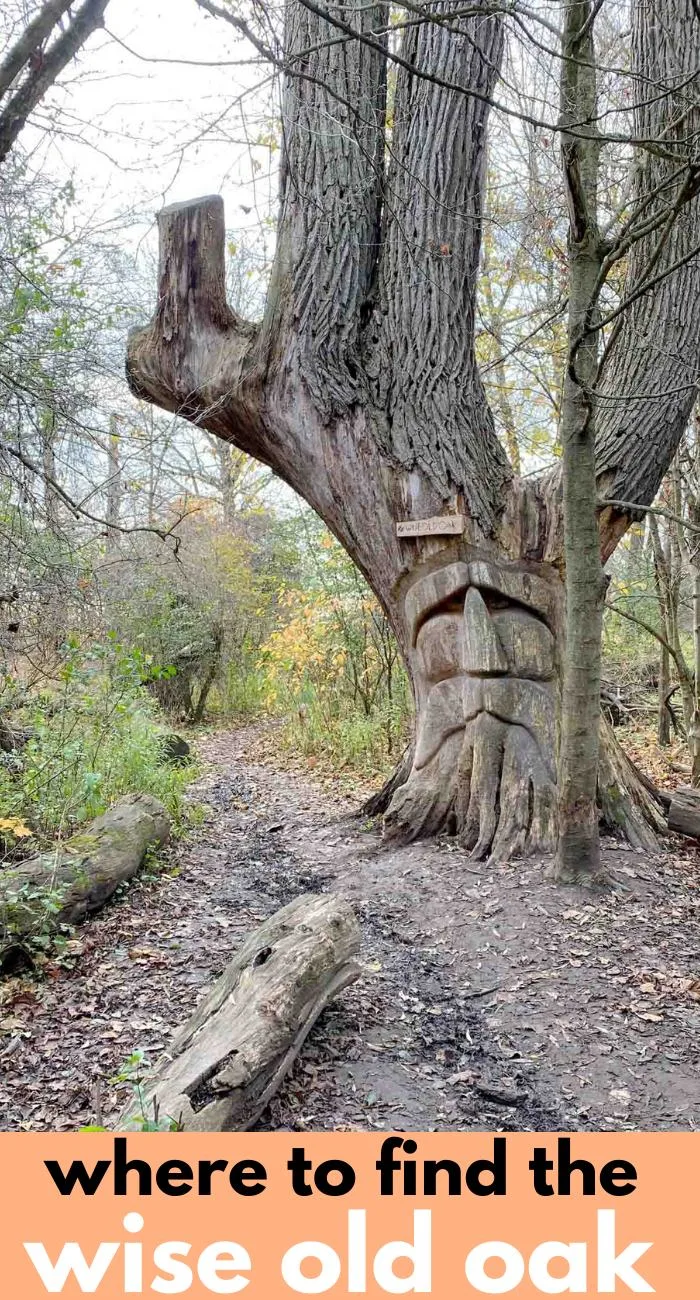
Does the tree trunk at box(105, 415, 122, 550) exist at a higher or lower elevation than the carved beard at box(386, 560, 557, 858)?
higher

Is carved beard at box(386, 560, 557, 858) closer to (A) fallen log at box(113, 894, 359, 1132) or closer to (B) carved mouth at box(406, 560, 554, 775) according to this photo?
(B) carved mouth at box(406, 560, 554, 775)

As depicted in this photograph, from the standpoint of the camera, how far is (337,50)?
223 inches

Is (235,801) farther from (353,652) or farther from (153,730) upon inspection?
(353,652)

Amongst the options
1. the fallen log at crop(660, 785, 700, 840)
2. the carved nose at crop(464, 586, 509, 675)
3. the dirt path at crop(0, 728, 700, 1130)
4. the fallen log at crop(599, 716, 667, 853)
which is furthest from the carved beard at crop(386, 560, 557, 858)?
the fallen log at crop(660, 785, 700, 840)

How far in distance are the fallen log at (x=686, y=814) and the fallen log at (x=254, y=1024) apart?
308 centimetres

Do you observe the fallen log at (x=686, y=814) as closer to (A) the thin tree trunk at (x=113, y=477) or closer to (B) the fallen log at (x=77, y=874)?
(B) the fallen log at (x=77, y=874)

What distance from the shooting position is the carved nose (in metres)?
5.41

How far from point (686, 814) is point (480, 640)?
187 centimetres

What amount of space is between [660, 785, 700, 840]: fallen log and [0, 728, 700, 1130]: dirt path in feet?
1.27

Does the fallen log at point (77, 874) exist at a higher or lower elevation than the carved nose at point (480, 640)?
lower

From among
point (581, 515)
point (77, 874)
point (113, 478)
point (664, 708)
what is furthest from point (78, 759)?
point (664, 708)

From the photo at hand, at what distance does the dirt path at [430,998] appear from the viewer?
10.0 feet

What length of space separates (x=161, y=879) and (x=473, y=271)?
4.46 metres

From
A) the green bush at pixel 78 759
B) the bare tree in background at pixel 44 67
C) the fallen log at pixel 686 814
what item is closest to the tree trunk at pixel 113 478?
the green bush at pixel 78 759
